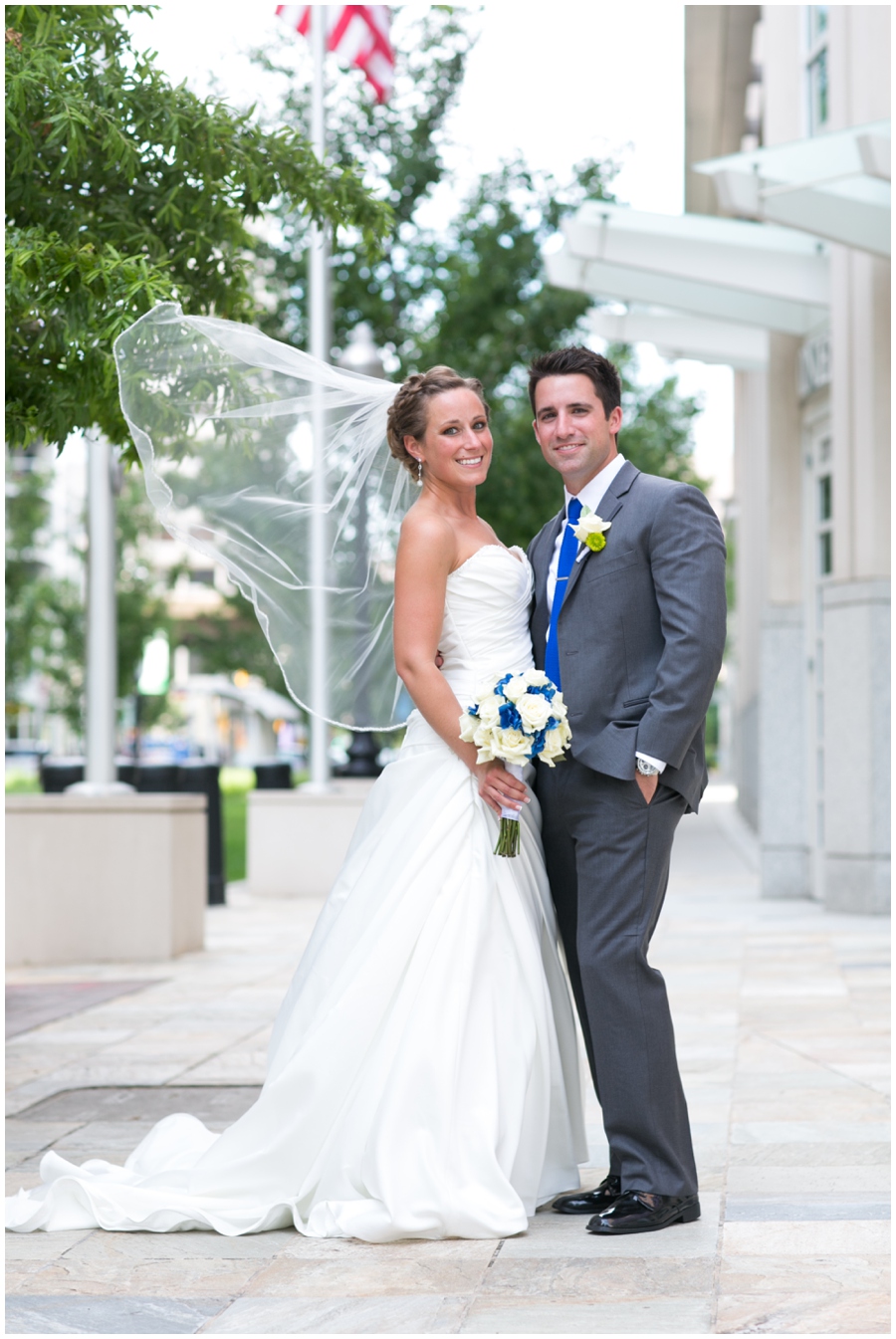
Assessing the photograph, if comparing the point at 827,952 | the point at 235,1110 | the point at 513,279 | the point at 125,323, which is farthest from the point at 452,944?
the point at 513,279

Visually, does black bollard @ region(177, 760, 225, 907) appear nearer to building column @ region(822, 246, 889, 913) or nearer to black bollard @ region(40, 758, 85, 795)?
black bollard @ region(40, 758, 85, 795)

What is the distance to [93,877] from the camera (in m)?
10.8

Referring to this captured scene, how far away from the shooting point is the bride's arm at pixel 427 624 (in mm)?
4527

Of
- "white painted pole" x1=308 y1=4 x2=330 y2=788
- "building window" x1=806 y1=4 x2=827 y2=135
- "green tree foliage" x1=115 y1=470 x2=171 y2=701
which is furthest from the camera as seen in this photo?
"green tree foliage" x1=115 y1=470 x2=171 y2=701

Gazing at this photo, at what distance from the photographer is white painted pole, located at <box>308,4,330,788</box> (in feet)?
17.5

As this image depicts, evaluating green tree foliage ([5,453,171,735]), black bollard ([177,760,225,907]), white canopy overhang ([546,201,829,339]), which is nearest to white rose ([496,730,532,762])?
white canopy overhang ([546,201,829,339])

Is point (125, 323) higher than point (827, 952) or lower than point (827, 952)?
higher

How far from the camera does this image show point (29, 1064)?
7.08 m

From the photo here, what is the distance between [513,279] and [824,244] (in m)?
6.94

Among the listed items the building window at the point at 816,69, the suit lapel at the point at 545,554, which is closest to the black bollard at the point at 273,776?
the building window at the point at 816,69

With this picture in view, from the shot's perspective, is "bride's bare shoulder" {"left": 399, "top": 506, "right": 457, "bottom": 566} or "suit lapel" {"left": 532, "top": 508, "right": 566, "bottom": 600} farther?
"suit lapel" {"left": 532, "top": 508, "right": 566, "bottom": 600}

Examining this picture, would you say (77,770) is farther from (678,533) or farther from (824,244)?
(678,533)

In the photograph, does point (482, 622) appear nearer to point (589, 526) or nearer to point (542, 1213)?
point (589, 526)

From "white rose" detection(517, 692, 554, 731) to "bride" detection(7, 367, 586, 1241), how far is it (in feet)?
1.02
